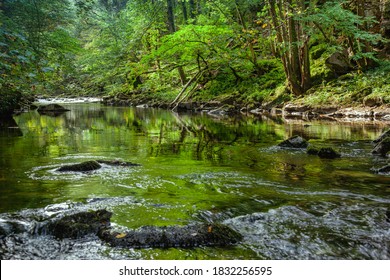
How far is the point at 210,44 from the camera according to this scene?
896 inches

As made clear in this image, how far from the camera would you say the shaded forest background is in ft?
41.4

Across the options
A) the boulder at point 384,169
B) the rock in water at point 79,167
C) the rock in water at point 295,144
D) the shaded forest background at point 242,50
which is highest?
the shaded forest background at point 242,50

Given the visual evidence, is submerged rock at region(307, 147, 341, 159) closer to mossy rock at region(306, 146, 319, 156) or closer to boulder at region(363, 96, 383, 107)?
mossy rock at region(306, 146, 319, 156)

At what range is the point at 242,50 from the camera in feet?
75.5

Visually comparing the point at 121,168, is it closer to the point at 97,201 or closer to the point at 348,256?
the point at 97,201

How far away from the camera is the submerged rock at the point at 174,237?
336 centimetres

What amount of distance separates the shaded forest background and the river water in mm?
2846

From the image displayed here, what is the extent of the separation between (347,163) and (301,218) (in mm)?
3555

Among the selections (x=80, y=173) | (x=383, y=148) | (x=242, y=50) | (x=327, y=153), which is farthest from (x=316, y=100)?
(x=80, y=173)

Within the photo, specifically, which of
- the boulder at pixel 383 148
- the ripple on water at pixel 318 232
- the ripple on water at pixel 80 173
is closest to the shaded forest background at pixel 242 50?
the ripple on water at pixel 80 173

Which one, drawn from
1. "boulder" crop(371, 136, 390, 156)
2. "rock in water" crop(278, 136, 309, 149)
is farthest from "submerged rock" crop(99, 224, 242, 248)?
"rock in water" crop(278, 136, 309, 149)

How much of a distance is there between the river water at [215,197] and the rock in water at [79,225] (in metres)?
0.10

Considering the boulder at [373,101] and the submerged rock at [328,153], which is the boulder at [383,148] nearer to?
the submerged rock at [328,153]

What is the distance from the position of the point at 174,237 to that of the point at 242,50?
68.4ft
